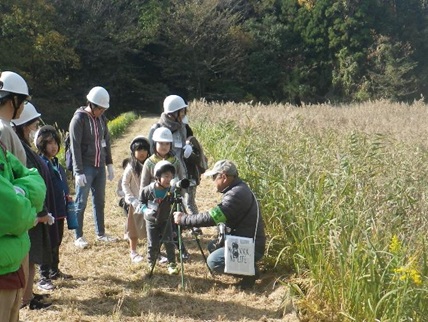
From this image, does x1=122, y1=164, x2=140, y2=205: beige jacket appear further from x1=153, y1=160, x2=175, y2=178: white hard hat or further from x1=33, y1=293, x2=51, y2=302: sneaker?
x1=33, y1=293, x2=51, y2=302: sneaker

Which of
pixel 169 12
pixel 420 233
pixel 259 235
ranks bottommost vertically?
pixel 259 235

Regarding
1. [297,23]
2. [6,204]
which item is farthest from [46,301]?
[297,23]

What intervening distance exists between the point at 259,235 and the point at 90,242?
2.10 metres

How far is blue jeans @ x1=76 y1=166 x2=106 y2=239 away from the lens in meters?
5.22

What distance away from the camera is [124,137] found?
16344mm

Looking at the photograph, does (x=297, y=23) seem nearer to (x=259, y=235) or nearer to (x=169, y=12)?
(x=169, y=12)

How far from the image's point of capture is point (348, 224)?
132 inches

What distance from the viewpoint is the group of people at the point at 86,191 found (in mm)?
2238

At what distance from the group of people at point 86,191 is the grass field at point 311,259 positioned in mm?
227

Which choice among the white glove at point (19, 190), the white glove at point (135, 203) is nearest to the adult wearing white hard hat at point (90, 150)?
the white glove at point (135, 203)

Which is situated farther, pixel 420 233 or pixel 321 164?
pixel 321 164

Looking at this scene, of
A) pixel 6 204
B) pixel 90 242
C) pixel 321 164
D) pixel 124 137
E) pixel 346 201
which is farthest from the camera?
pixel 124 137

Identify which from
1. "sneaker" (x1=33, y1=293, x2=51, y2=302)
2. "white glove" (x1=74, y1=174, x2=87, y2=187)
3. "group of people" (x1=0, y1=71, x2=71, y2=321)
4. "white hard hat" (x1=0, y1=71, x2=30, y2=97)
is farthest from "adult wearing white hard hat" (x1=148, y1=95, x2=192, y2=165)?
"white hard hat" (x1=0, y1=71, x2=30, y2=97)

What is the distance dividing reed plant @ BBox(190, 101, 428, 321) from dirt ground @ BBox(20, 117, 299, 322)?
0.30m
